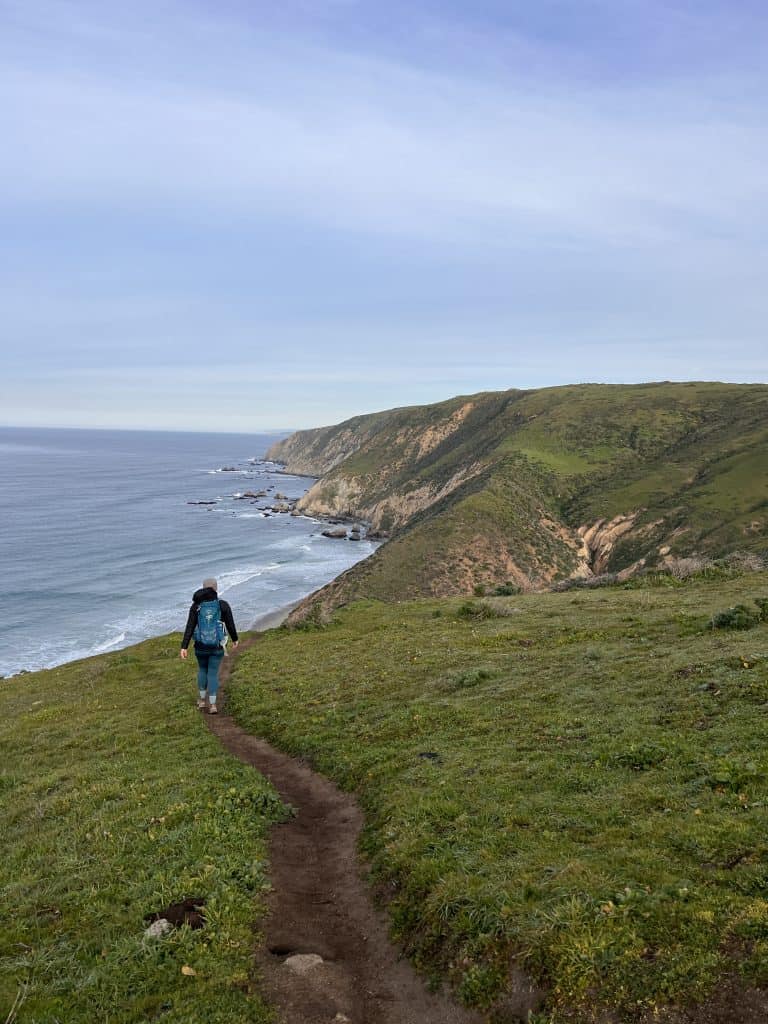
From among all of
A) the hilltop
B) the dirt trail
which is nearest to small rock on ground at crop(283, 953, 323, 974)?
the dirt trail

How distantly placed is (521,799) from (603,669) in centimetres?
795

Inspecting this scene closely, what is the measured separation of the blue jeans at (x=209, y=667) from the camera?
59.7 ft

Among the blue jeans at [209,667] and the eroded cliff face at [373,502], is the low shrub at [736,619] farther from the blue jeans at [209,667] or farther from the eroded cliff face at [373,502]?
the eroded cliff face at [373,502]

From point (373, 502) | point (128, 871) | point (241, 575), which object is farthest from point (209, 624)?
point (373, 502)

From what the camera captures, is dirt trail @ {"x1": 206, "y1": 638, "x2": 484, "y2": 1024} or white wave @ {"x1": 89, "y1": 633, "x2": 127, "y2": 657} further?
white wave @ {"x1": 89, "y1": 633, "x2": 127, "y2": 657}

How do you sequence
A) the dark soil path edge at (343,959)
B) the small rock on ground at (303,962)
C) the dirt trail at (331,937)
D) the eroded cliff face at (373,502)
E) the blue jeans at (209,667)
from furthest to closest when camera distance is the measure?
the eroded cliff face at (373,502)
the blue jeans at (209,667)
the small rock on ground at (303,962)
the dirt trail at (331,937)
the dark soil path edge at (343,959)

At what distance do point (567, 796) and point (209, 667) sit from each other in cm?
1209

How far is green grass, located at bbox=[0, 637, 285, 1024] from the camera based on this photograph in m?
7.24

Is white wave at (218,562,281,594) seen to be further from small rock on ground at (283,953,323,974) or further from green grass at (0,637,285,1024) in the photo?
small rock on ground at (283,953,323,974)

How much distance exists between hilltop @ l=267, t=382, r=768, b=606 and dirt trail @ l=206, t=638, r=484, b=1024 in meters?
31.9

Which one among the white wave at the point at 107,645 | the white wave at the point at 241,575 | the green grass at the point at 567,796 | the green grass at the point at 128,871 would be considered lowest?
the white wave at the point at 107,645

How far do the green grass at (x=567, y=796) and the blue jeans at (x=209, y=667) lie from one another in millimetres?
1373

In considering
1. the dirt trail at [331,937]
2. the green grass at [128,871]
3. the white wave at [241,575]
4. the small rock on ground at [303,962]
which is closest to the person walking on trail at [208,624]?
the green grass at [128,871]

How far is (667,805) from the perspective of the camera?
9.62 m
